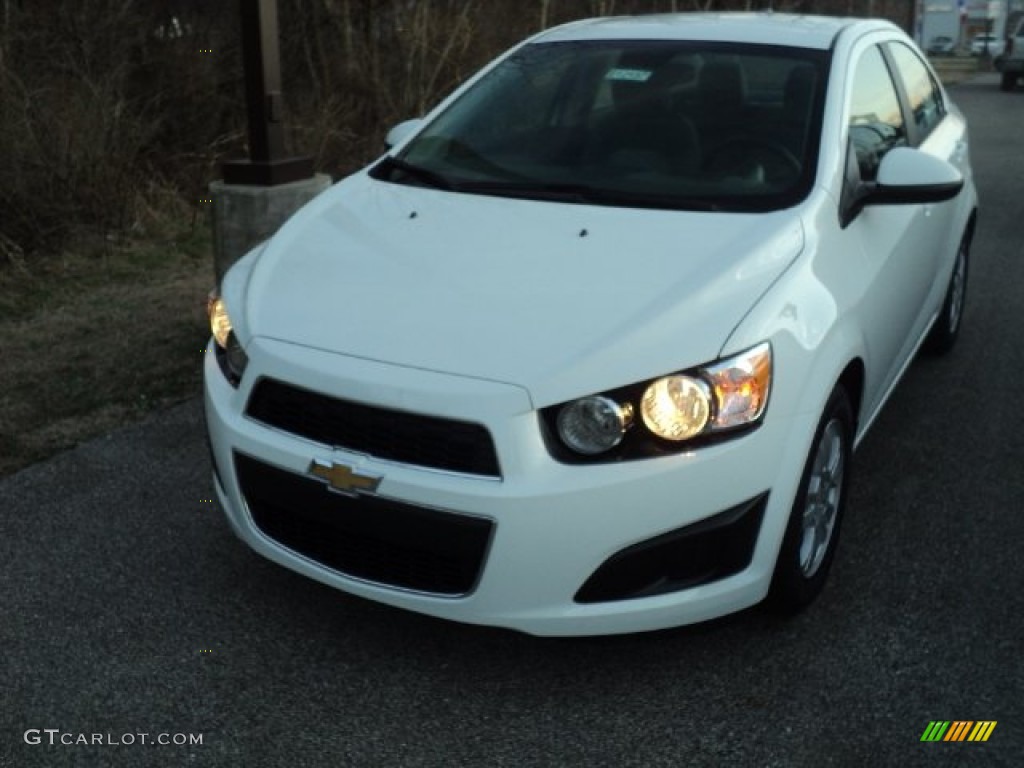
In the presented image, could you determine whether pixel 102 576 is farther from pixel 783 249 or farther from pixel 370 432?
pixel 783 249

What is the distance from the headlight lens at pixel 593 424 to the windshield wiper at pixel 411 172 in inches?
54.9

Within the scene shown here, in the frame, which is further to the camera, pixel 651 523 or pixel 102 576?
pixel 102 576

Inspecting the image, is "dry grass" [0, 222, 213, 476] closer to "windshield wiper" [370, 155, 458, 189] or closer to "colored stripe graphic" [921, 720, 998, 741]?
"windshield wiper" [370, 155, 458, 189]

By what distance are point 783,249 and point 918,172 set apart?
737 millimetres

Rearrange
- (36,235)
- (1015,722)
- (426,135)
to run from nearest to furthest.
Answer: (1015,722) → (426,135) → (36,235)

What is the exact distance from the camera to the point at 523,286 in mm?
3072

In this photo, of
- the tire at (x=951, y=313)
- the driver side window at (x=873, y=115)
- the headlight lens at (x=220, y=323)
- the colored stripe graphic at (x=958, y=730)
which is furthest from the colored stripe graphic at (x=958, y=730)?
the tire at (x=951, y=313)

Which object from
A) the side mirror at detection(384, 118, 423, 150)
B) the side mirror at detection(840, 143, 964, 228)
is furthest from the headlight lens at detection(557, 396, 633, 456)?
the side mirror at detection(384, 118, 423, 150)

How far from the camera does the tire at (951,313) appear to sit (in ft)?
18.0

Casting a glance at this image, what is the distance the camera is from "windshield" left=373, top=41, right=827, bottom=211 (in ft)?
12.0

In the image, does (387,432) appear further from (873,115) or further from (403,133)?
(873,115)

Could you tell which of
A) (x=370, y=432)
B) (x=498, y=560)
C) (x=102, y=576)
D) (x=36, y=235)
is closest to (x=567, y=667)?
(x=498, y=560)

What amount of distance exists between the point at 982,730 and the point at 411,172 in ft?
8.21

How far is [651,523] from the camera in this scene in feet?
8.89
